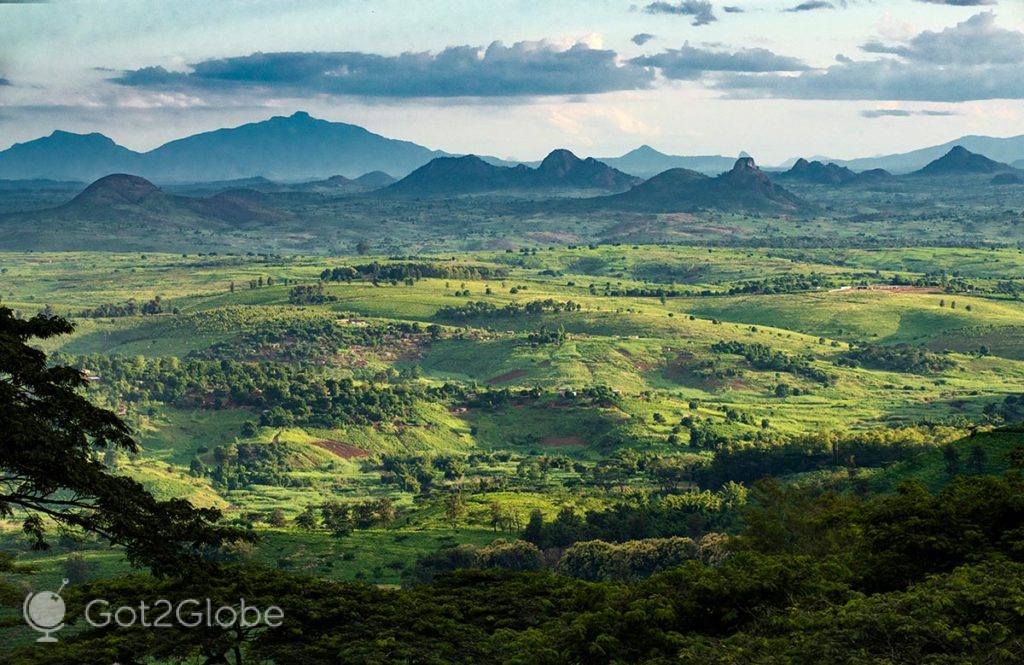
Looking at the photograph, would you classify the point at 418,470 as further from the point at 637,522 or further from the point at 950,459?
the point at 950,459

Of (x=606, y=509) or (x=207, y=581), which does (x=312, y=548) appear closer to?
(x=606, y=509)

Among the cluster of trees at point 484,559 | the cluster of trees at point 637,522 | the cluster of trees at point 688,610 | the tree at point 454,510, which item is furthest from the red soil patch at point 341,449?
the cluster of trees at point 688,610

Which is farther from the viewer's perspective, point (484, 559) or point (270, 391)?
point (270, 391)

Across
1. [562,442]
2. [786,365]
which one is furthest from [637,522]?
[786,365]

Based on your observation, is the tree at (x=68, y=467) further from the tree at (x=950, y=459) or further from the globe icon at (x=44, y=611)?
the tree at (x=950, y=459)

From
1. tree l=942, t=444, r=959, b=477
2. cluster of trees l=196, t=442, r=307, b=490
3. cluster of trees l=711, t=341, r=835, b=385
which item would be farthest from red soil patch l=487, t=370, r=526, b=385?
tree l=942, t=444, r=959, b=477
